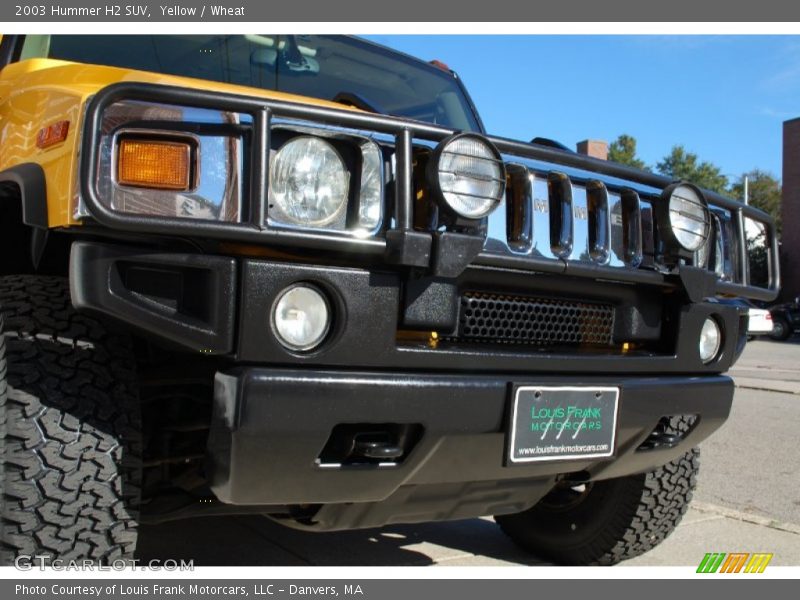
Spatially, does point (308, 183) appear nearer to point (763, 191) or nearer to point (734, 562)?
point (734, 562)

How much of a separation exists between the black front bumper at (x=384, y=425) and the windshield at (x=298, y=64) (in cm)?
117

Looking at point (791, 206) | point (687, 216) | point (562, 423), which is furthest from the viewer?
point (791, 206)

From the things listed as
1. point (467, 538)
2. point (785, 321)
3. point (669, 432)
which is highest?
point (785, 321)

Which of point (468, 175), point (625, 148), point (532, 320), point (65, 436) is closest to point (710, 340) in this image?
point (532, 320)

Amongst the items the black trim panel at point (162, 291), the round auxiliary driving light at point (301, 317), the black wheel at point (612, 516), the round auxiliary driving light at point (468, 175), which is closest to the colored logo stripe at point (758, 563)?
the black wheel at point (612, 516)

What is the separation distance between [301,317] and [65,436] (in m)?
0.64

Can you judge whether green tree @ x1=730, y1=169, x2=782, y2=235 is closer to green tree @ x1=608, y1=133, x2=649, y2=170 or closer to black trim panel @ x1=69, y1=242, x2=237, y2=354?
green tree @ x1=608, y1=133, x2=649, y2=170

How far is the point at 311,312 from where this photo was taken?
2.00 m

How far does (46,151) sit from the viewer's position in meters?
2.08

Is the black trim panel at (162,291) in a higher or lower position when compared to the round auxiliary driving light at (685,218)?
lower

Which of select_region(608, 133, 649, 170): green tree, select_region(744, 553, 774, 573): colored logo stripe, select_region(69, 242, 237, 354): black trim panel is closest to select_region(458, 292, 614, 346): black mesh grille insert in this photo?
select_region(69, 242, 237, 354): black trim panel

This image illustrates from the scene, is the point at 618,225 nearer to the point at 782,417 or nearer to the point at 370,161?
the point at 370,161

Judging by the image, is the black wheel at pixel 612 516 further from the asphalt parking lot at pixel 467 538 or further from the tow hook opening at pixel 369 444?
the tow hook opening at pixel 369 444

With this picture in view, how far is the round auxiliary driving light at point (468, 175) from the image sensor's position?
206 centimetres
